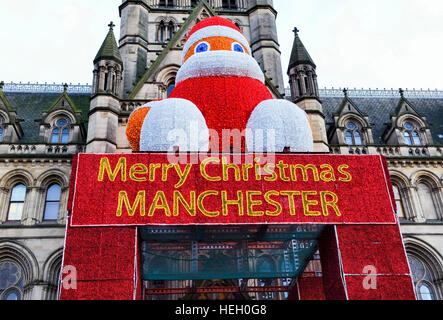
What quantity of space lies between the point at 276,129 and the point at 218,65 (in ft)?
9.06

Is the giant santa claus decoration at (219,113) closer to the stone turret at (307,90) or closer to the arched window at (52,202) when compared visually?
the stone turret at (307,90)

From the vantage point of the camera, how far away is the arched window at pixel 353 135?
22125mm

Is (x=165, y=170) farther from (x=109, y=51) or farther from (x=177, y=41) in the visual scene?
(x=177, y=41)

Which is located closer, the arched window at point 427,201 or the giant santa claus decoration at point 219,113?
the giant santa claus decoration at point 219,113

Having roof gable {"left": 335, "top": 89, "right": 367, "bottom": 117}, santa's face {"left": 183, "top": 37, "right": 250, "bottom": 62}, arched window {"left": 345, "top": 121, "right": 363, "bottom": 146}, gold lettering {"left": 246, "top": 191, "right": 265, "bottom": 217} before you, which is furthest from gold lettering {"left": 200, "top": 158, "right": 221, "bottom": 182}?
roof gable {"left": 335, "top": 89, "right": 367, "bottom": 117}

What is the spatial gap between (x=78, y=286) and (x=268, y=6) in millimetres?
19984

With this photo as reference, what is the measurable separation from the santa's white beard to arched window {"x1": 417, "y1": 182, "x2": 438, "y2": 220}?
36.1 feet

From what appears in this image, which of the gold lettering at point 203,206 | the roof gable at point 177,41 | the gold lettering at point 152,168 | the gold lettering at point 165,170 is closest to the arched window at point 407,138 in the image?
the roof gable at point 177,41

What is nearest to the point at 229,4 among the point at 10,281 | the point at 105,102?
the point at 105,102

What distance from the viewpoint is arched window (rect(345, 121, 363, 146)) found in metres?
22.1

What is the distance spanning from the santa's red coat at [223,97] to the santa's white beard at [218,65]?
0.56ft

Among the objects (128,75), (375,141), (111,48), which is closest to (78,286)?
(111,48)

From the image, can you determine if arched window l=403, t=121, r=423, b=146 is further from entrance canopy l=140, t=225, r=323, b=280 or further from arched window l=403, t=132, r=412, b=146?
entrance canopy l=140, t=225, r=323, b=280

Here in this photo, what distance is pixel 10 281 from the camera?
58.4 feet
